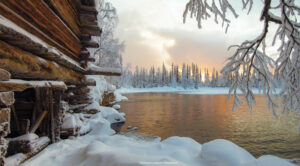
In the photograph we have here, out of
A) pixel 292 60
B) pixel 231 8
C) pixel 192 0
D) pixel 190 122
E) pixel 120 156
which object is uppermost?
pixel 192 0

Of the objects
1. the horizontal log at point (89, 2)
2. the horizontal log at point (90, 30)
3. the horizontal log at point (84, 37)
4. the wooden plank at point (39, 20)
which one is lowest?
the wooden plank at point (39, 20)

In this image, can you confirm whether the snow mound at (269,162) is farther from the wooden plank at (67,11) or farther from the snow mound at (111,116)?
the snow mound at (111,116)

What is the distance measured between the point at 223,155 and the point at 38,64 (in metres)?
3.93

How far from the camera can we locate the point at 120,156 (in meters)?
2.93

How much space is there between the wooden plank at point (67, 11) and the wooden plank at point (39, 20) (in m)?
0.18

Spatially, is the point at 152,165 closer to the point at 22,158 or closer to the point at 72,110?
the point at 22,158

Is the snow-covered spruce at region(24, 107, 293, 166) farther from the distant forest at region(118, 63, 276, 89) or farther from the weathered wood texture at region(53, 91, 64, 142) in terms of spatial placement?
the distant forest at region(118, 63, 276, 89)

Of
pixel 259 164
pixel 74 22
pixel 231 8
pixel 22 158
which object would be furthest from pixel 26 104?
pixel 259 164

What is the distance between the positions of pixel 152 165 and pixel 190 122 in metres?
9.61

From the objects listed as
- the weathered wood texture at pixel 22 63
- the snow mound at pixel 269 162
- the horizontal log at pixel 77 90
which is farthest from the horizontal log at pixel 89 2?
the snow mound at pixel 269 162

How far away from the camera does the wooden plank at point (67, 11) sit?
3942 millimetres

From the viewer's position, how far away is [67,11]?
16.0 feet

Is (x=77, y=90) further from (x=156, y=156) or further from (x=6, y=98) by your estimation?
(x=156, y=156)

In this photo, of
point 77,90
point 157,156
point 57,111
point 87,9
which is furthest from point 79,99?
point 157,156
